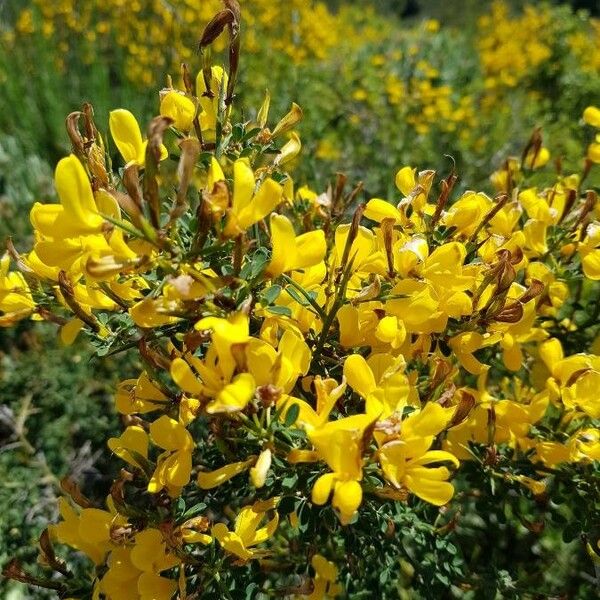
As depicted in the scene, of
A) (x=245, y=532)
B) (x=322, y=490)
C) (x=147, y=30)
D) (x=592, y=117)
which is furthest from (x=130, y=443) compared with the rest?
(x=147, y=30)

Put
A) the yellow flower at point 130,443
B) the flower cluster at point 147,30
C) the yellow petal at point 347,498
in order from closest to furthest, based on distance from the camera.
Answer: the yellow petal at point 347,498 < the yellow flower at point 130,443 < the flower cluster at point 147,30

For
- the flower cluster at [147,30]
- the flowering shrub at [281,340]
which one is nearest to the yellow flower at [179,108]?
the flowering shrub at [281,340]

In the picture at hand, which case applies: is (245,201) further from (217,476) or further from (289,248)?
(217,476)

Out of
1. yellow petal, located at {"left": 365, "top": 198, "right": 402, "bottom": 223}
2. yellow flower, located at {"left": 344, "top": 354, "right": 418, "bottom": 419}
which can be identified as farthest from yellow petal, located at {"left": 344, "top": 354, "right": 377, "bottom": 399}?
yellow petal, located at {"left": 365, "top": 198, "right": 402, "bottom": 223}

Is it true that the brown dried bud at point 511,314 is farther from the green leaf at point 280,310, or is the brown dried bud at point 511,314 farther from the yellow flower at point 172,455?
the yellow flower at point 172,455

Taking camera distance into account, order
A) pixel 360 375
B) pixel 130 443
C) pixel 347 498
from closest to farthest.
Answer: pixel 347 498
pixel 360 375
pixel 130 443

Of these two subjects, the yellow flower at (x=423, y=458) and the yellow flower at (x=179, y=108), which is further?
the yellow flower at (x=179, y=108)

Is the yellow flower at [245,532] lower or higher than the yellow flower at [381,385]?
lower
